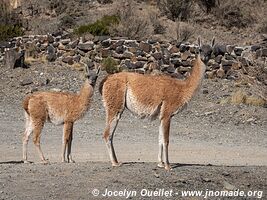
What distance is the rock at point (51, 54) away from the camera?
108ft

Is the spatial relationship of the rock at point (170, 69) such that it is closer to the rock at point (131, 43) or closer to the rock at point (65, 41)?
the rock at point (131, 43)

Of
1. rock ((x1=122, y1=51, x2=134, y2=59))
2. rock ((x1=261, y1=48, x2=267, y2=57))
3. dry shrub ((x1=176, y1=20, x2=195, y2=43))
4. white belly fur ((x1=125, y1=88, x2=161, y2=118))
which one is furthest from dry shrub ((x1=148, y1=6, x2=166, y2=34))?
white belly fur ((x1=125, y1=88, x2=161, y2=118))

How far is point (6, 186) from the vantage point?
11711 millimetres

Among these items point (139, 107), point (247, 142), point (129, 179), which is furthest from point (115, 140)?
point (129, 179)

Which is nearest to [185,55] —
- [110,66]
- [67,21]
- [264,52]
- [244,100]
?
[110,66]

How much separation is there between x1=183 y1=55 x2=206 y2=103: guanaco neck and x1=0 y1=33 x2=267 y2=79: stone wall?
1540cm

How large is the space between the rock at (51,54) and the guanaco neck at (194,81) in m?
19.4

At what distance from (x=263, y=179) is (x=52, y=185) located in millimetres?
4417

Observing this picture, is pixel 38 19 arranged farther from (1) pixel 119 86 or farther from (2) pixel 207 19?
(1) pixel 119 86

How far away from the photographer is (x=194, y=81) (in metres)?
14.1

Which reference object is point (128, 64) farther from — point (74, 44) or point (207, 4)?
point (207, 4)

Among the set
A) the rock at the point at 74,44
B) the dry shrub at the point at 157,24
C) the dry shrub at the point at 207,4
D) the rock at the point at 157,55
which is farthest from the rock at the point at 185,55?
the dry shrub at the point at 207,4

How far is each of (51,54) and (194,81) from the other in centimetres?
1965

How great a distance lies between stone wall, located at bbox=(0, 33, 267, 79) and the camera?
101 ft
